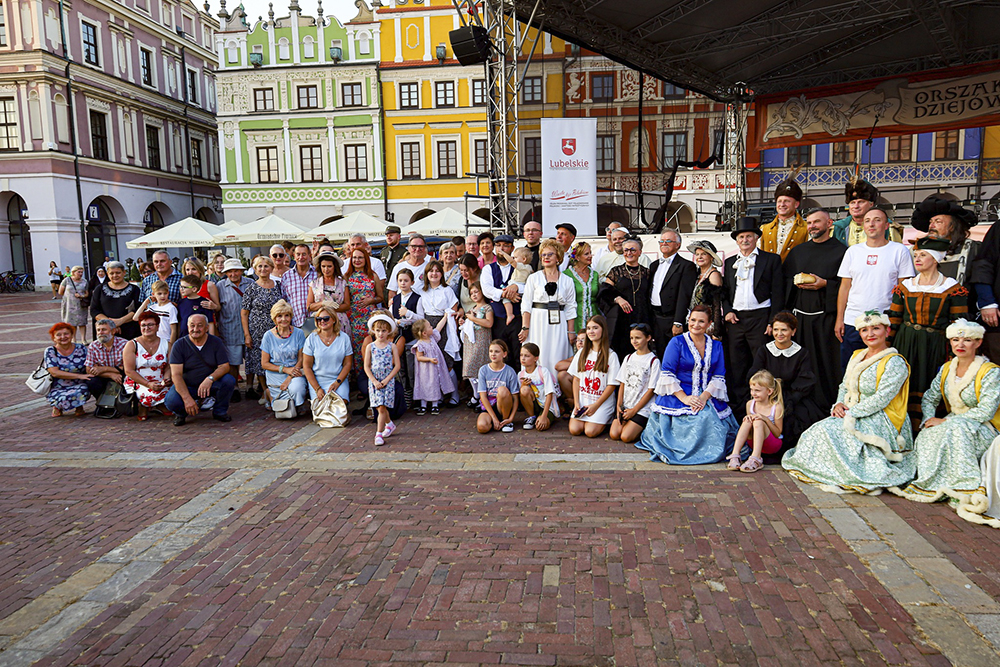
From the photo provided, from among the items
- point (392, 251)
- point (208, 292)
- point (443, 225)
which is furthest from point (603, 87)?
point (208, 292)

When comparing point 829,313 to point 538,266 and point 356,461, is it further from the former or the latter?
point 356,461

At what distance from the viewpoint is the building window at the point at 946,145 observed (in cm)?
2448

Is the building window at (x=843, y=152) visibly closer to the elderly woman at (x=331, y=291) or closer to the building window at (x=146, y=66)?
the elderly woman at (x=331, y=291)

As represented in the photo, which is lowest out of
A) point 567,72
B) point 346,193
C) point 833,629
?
point 833,629

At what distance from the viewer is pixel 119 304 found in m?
8.40

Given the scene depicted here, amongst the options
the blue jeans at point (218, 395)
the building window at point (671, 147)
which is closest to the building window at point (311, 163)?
the building window at point (671, 147)

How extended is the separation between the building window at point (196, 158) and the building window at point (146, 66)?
384 cm

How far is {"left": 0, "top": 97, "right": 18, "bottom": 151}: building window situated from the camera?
2755 centimetres

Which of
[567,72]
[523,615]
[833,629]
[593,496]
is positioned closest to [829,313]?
[593,496]

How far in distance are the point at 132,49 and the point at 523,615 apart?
1440 inches

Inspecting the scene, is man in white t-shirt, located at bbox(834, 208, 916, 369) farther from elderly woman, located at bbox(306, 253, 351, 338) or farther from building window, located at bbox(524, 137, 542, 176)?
building window, located at bbox(524, 137, 542, 176)

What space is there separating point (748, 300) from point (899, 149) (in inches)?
939

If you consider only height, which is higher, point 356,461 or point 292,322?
point 292,322

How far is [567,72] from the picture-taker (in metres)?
27.3
